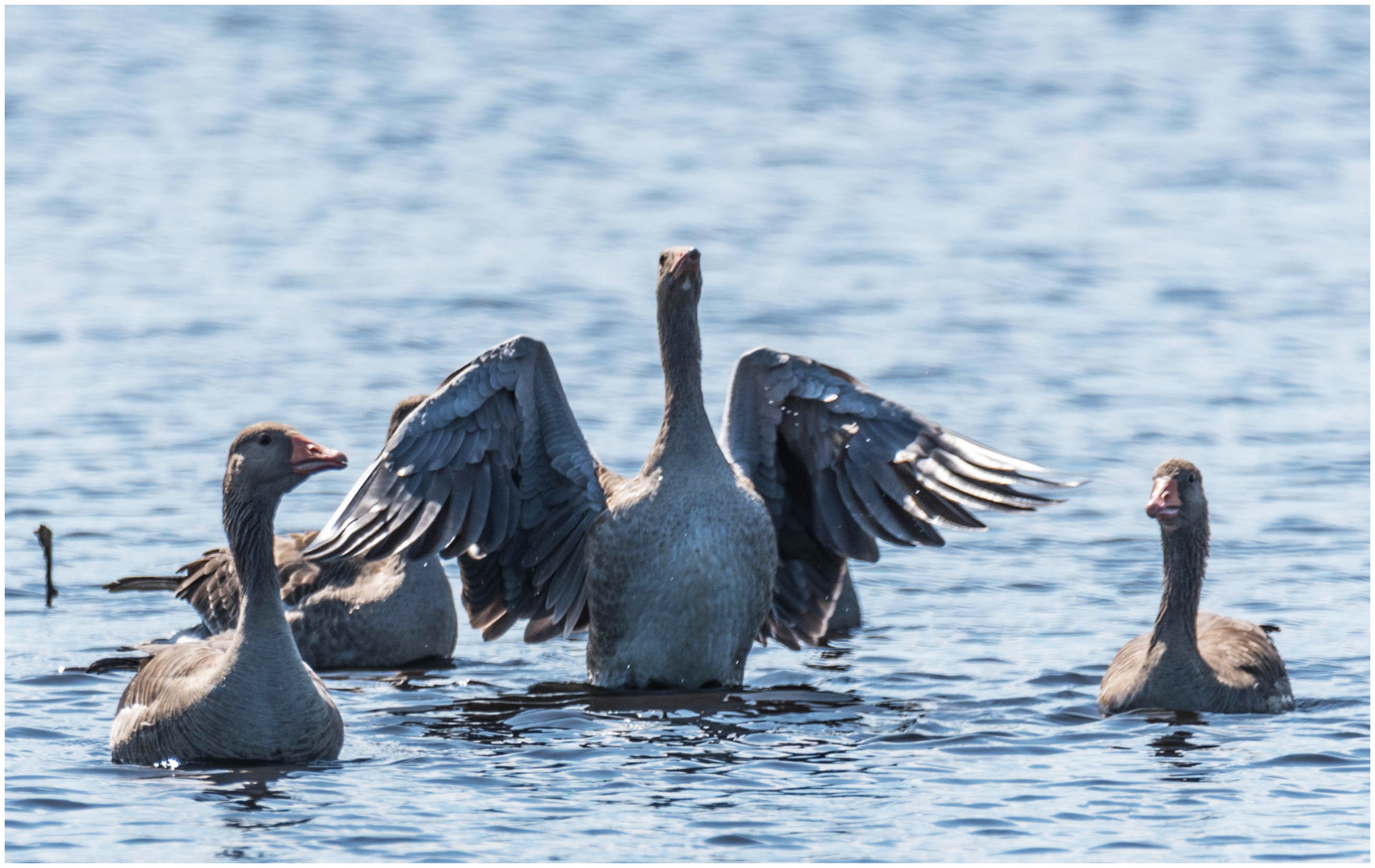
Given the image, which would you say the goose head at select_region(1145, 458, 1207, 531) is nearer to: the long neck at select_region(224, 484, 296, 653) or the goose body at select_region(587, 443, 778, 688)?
the goose body at select_region(587, 443, 778, 688)

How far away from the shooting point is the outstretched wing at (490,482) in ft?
36.6

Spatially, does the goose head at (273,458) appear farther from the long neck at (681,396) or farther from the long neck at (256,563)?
the long neck at (681,396)

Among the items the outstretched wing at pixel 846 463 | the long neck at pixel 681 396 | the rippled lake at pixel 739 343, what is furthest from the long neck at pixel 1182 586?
the long neck at pixel 681 396

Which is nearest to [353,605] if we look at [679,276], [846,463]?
[679,276]

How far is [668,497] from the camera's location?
1116 cm

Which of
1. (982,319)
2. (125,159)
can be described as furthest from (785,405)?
(125,159)

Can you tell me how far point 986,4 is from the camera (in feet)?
118

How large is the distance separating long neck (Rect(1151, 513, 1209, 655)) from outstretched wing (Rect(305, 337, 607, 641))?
299 centimetres

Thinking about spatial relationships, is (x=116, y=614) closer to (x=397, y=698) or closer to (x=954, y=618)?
(x=397, y=698)

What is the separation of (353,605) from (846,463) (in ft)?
9.70

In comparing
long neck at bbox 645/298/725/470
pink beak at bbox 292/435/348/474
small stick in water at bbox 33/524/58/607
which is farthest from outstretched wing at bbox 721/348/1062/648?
small stick in water at bbox 33/524/58/607

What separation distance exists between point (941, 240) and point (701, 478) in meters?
12.9

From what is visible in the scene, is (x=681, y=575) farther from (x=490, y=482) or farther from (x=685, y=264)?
(x=685, y=264)

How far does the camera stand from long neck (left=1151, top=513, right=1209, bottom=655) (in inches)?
434
